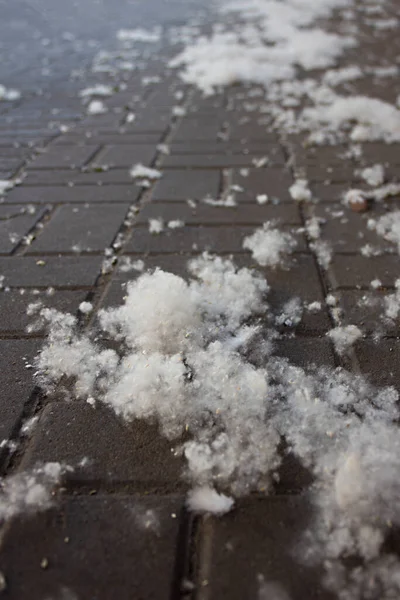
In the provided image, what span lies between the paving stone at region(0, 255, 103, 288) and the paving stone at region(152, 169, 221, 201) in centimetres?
74

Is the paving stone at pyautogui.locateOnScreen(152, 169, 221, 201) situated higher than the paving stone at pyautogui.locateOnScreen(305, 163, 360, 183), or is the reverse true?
the paving stone at pyautogui.locateOnScreen(305, 163, 360, 183)

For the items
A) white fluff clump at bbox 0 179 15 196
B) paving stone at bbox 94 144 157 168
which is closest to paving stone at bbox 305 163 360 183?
paving stone at bbox 94 144 157 168

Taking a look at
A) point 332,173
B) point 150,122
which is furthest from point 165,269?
point 150,122

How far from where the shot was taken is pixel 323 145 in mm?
3299

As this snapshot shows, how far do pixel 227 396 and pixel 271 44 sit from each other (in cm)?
613

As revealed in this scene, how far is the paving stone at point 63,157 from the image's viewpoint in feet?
10.3

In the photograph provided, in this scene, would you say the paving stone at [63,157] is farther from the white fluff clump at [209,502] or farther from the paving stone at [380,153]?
the white fluff clump at [209,502]


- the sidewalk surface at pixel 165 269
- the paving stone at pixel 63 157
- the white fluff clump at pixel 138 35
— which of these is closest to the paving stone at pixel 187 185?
the sidewalk surface at pixel 165 269

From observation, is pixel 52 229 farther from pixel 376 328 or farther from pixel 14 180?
pixel 376 328

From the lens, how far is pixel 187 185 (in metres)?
2.83

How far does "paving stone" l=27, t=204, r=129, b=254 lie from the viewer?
227 centimetres

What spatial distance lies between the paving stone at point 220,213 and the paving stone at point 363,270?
1.32ft

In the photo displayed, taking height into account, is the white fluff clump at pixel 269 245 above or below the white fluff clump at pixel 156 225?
above

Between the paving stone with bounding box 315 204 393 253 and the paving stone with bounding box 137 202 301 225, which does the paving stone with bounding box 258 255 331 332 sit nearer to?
the paving stone with bounding box 315 204 393 253
